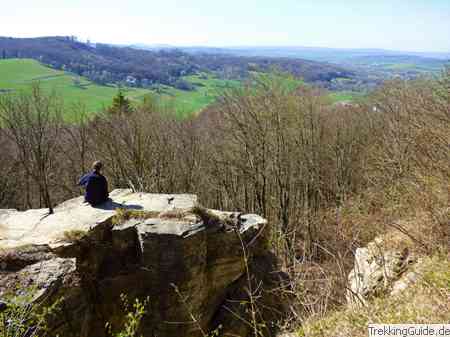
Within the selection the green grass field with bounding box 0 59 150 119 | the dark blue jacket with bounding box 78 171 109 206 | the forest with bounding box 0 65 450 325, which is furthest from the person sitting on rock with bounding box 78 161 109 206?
the green grass field with bounding box 0 59 150 119

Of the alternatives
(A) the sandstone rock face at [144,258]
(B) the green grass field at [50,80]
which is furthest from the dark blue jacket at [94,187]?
(B) the green grass field at [50,80]

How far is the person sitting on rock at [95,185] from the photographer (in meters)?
11.3

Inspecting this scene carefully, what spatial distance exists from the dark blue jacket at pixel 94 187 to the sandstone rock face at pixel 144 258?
307 millimetres

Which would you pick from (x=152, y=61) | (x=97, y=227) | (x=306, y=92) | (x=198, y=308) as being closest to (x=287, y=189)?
(x=306, y=92)

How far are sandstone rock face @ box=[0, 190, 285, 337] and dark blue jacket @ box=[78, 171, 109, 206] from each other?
31 cm

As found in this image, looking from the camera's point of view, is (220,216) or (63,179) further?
(63,179)

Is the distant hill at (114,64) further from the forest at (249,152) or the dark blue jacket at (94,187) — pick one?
the dark blue jacket at (94,187)

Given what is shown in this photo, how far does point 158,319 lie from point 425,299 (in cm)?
789

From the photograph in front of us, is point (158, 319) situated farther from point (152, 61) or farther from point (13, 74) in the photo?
point (152, 61)

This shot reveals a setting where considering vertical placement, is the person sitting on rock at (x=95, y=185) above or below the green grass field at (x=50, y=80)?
below

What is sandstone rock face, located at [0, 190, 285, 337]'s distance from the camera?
9.68 metres

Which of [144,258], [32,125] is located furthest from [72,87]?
[144,258]

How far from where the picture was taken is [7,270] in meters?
8.34

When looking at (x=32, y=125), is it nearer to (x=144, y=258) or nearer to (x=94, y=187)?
(x=94, y=187)
